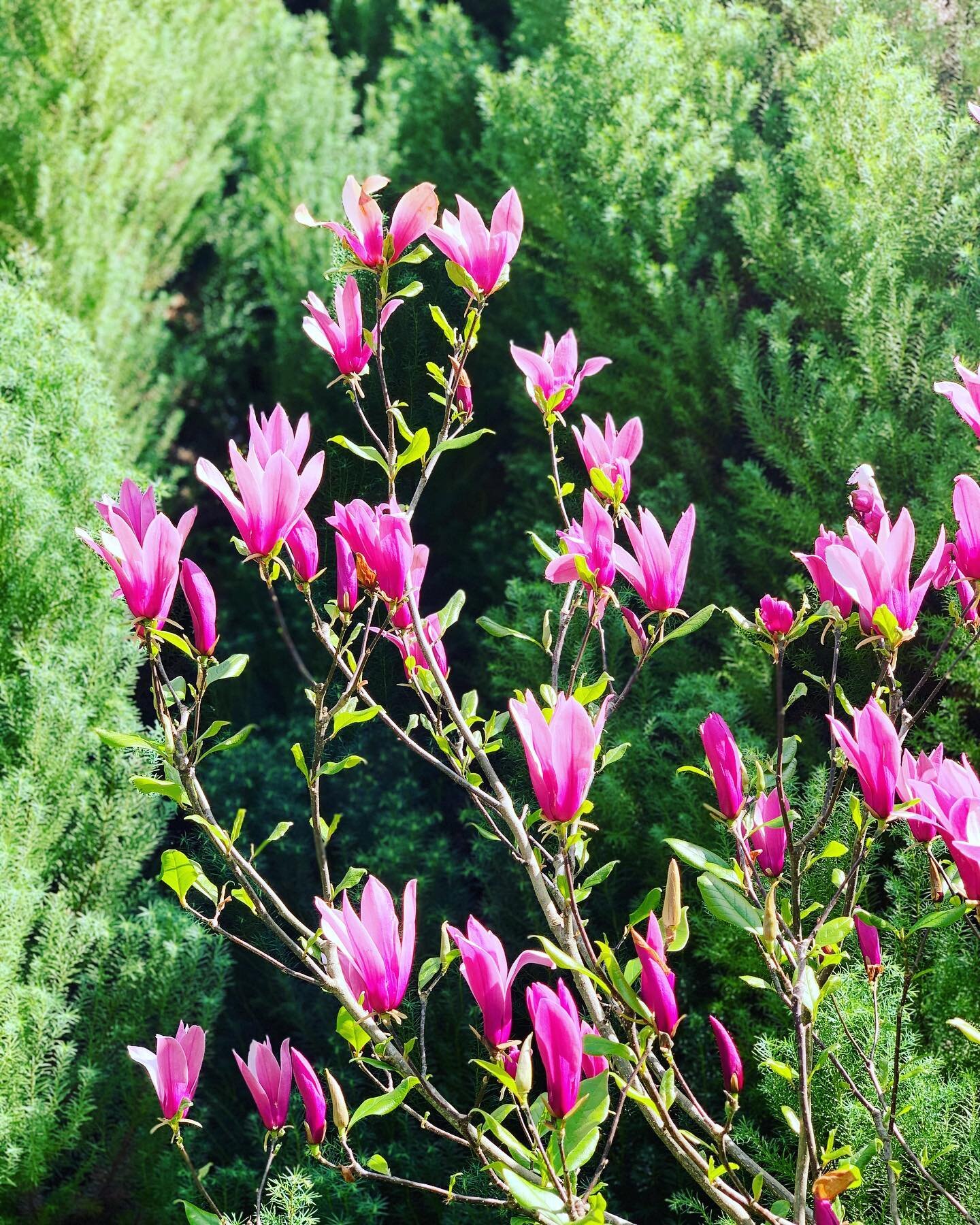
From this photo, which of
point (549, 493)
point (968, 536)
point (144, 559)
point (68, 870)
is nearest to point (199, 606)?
point (144, 559)

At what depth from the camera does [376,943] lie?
2.77 ft

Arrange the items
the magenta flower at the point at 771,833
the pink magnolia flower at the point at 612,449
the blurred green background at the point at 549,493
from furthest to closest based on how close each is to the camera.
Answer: the blurred green background at the point at 549,493
the pink magnolia flower at the point at 612,449
the magenta flower at the point at 771,833

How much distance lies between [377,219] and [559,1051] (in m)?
0.81

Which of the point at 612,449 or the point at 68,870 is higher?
the point at 612,449

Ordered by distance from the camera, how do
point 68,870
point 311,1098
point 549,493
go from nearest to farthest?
point 311,1098
point 68,870
point 549,493

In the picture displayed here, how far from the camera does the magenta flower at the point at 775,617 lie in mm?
974

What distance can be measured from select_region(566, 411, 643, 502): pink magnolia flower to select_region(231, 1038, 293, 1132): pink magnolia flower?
0.68 metres

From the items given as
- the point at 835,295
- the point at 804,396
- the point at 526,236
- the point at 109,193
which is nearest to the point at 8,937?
the point at 804,396

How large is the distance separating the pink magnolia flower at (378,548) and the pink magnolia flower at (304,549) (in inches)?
1.5

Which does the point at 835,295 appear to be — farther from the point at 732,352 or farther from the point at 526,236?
the point at 526,236

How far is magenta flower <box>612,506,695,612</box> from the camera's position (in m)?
0.95

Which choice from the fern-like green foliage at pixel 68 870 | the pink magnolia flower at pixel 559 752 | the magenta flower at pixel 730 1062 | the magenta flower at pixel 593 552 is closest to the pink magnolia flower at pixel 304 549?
the magenta flower at pixel 593 552

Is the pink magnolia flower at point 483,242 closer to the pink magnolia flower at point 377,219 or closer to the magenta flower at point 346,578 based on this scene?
the pink magnolia flower at point 377,219

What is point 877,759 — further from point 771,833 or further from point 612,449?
point 612,449
